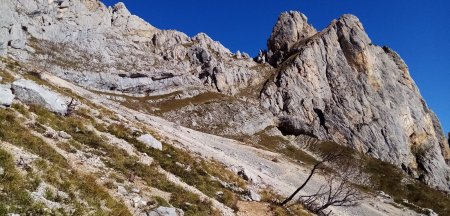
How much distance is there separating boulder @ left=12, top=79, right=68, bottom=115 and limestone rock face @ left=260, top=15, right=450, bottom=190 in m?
136

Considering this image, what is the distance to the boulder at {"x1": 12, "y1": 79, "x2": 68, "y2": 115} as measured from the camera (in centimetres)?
2734

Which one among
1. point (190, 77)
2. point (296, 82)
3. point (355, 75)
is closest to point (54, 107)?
point (190, 77)

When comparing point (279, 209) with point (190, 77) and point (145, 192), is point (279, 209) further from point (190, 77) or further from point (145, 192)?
point (190, 77)

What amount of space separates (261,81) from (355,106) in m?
46.4

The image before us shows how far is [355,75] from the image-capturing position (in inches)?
7244

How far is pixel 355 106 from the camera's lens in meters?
174

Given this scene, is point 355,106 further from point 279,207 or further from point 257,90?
Answer: point 279,207

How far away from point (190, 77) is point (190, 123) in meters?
44.4

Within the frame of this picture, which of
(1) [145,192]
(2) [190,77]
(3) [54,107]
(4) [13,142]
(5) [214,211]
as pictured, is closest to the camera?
(4) [13,142]

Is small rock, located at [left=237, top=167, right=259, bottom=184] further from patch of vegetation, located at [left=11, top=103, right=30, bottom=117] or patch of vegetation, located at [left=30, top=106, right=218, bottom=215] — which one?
patch of vegetation, located at [left=11, top=103, right=30, bottom=117]

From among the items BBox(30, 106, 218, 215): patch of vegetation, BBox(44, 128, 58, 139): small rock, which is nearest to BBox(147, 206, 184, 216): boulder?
BBox(30, 106, 218, 215): patch of vegetation

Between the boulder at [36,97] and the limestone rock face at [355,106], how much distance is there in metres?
136

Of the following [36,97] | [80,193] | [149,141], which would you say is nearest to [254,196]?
[149,141]

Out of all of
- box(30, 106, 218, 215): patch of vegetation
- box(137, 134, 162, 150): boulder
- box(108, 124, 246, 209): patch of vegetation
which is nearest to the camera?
box(30, 106, 218, 215): patch of vegetation
